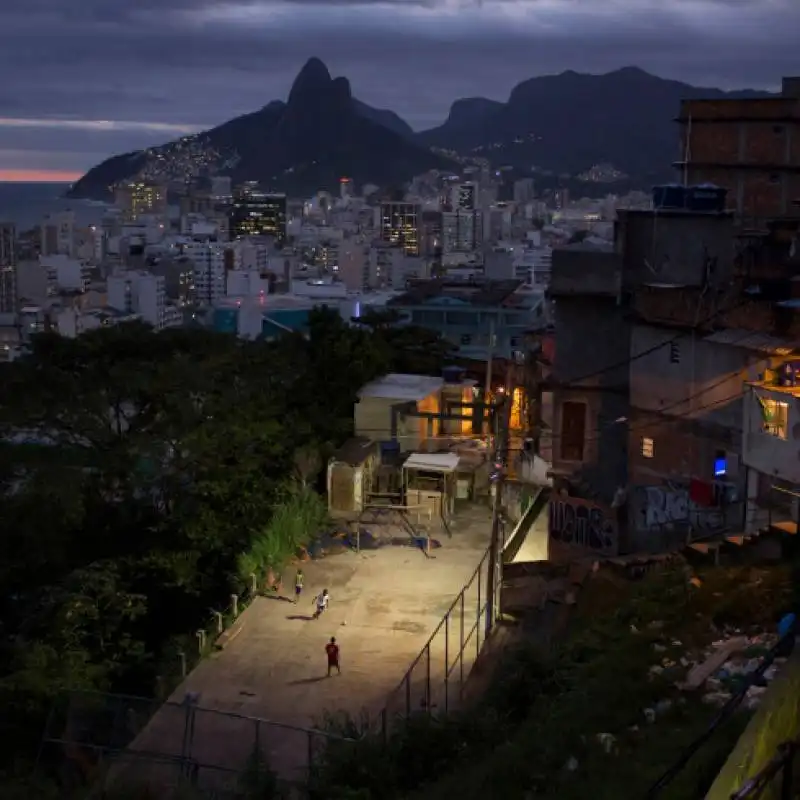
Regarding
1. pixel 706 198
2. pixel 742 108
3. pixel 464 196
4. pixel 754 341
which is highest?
pixel 742 108

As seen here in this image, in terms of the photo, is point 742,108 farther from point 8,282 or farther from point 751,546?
point 8,282

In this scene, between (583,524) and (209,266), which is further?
(209,266)

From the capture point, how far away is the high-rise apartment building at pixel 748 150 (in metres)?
15.6

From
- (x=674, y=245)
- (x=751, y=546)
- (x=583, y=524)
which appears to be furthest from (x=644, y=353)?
(x=751, y=546)

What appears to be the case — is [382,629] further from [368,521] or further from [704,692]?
[704,692]

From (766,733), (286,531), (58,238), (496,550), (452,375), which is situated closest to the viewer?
(766,733)

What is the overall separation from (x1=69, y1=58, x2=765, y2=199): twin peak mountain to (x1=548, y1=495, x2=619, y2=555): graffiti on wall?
12487 centimetres

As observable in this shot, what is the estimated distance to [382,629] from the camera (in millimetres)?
10586

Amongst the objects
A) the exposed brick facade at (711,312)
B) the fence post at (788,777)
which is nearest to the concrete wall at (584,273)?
the exposed brick facade at (711,312)

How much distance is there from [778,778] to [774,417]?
5900 mm

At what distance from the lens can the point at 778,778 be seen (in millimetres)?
3408

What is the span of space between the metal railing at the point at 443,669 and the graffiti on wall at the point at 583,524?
142 cm

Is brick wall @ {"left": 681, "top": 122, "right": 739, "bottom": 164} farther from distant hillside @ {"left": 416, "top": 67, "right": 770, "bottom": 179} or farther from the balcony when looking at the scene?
distant hillside @ {"left": 416, "top": 67, "right": 770, "bottom": 179}

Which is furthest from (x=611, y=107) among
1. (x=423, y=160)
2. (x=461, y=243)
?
(x=461, y=243)
